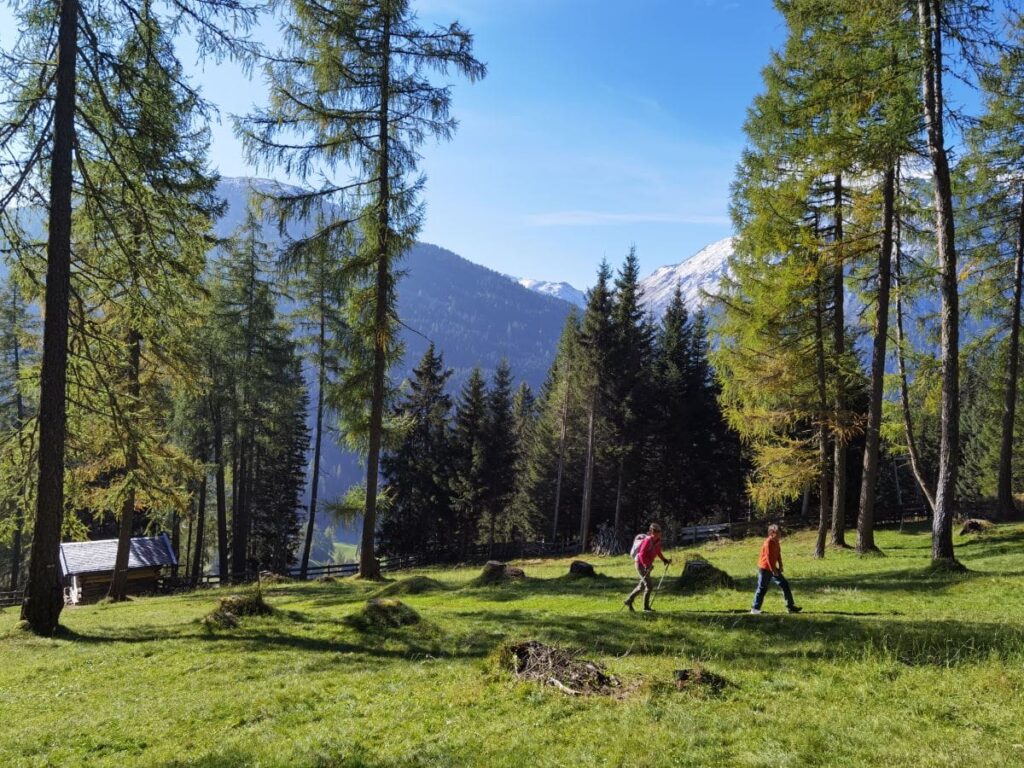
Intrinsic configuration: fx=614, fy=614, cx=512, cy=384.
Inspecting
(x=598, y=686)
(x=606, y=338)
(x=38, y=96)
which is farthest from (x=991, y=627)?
(x=606, y=338)

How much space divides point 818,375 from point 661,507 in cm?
2486

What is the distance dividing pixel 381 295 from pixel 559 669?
14017 millimetres

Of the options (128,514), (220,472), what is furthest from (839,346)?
(220,472)

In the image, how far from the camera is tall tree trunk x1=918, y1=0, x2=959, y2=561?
1348 centimetres

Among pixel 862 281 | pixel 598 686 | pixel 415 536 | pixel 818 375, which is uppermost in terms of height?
pixel 862 281

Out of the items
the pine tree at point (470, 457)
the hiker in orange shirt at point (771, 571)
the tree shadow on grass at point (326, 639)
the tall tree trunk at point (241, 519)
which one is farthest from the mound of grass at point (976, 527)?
the tall tree trunk at point (241, 519)

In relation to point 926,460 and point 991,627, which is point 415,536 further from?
point 926,460

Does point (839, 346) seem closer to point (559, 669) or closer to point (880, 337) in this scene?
point (880, 337)

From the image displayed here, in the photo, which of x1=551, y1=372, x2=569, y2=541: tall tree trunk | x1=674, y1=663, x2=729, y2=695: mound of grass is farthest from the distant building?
x1=674, y1=663, x2=729, y2=695: mound of grass

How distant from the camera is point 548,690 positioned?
22.5ft

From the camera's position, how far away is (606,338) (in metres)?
37.1

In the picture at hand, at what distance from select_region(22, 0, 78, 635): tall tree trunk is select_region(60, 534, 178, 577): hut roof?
866 inches

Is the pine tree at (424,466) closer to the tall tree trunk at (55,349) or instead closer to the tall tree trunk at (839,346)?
the tall tree trunk at (839,346)

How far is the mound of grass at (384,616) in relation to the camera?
10.8m
